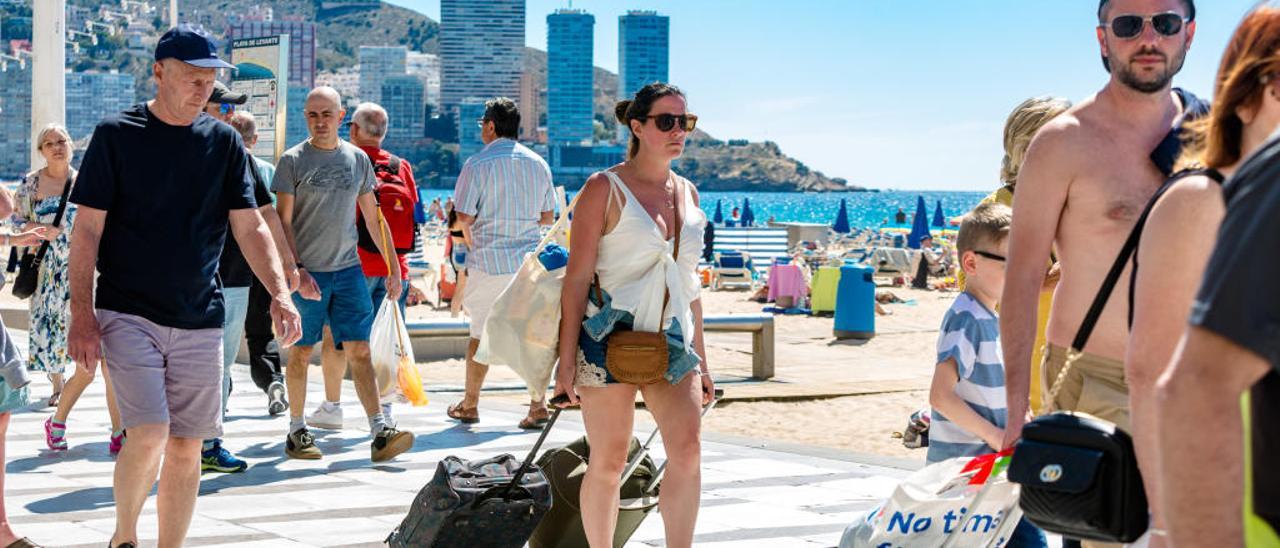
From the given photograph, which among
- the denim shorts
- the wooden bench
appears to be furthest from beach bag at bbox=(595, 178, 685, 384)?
the wooden bench

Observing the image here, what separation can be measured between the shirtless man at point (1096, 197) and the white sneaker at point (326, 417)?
590 centimetres

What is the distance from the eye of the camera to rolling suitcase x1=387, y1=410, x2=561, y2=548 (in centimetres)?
485

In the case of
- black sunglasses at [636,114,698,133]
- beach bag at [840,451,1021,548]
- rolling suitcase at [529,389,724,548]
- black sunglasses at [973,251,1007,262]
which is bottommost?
rolling suitcase at [529,389,724,548]

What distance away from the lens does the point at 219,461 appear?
746 centimetres

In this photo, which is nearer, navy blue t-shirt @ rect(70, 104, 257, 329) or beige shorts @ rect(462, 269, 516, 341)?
navy blue t-shirt @ rect(70, 104, 257, 329)

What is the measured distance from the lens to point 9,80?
5256 inches

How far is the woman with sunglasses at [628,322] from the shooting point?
4910 millimetres

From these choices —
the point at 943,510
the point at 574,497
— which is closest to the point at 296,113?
the point at 574,497

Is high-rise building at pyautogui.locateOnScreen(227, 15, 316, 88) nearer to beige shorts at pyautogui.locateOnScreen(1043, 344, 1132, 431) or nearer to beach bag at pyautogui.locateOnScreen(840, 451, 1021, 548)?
beach bag at pyautogui.locateOnScreen(840, 451, 1021, 548)

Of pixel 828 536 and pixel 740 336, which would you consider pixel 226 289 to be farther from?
pixel 740 336

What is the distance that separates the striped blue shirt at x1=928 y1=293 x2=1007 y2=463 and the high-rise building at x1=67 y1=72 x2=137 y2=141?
155 metres

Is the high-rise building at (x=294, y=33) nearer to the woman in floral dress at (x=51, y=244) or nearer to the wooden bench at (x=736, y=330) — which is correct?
the wooden bench at (x=736, y=330)

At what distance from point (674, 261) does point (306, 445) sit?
3.49 m

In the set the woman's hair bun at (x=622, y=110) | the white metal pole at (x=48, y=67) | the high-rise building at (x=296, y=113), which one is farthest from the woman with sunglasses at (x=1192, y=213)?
the high-rise building at (x=296, y=113)
